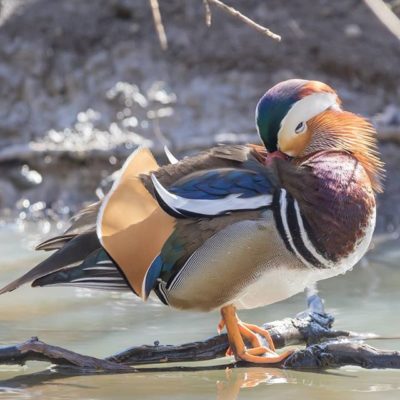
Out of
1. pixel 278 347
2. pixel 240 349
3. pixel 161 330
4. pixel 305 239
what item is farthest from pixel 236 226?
pixel 161 330

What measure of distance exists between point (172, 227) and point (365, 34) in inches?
209

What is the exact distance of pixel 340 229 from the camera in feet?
12.9


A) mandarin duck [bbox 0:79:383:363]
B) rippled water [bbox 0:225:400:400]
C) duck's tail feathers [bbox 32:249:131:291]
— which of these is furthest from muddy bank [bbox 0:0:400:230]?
duck's tail feathers [bbox 32:249:131:291]

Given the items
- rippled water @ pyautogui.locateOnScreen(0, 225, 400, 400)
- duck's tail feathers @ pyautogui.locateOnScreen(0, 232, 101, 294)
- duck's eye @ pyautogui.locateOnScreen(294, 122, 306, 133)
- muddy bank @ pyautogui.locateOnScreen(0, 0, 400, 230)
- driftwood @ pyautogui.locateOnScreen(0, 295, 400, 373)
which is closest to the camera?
rippled water @ pyautogui.locateOnScreen(0, 225, 400, 400)

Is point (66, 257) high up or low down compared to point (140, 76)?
down

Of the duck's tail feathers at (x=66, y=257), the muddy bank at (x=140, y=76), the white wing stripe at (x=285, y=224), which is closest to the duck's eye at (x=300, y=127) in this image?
the white wing stripe at (x=285, y=224)

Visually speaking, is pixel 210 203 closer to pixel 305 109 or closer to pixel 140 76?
pixel 305 109

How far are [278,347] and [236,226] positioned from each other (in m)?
0.63

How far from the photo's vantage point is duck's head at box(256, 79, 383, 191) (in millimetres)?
4051

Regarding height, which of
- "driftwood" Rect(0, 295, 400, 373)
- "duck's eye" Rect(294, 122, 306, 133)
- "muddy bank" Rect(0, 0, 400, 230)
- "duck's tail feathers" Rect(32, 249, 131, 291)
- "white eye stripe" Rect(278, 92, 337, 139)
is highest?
"muddy bank" Rect(0, 0, 400, 230)

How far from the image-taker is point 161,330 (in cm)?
468

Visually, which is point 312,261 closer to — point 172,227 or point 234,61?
point 172,227

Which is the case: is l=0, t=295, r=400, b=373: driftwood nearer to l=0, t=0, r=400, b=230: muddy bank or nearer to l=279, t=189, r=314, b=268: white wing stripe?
l=279, t=189, r=314, b=268: white wing stripe

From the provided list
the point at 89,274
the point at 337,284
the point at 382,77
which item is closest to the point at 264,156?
the point at 89,274
